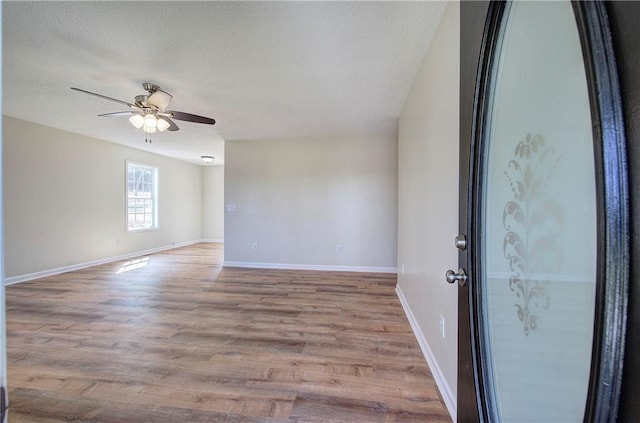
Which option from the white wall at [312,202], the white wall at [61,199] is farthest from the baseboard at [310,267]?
the white wall at [61,199]

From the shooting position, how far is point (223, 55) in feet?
7.26

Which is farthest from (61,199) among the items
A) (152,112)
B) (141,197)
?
(152,112)

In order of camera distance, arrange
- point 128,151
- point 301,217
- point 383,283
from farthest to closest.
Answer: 1. point 128,151
2. point 301,217
3. point 383,283

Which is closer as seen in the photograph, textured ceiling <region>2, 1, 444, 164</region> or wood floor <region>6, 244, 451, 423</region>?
wood floor <region>6, 244, 451, 423</region>

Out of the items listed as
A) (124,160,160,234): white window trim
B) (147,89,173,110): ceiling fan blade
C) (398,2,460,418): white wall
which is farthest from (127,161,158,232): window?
(398,2,460,418): white wall

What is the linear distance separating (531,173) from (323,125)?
12.1 ft

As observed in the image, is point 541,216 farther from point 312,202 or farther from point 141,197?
point 141,197

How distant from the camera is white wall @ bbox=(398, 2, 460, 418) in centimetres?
153

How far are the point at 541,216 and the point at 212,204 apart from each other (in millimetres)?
8445

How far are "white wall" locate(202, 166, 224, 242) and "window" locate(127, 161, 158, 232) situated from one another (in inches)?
68.0

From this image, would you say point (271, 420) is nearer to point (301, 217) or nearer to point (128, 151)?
point (301, 217)

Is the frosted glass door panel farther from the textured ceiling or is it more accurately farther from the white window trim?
the white window trim

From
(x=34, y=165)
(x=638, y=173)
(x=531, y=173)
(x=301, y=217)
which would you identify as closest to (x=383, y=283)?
(x=301, y=217)

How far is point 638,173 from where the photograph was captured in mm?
398
